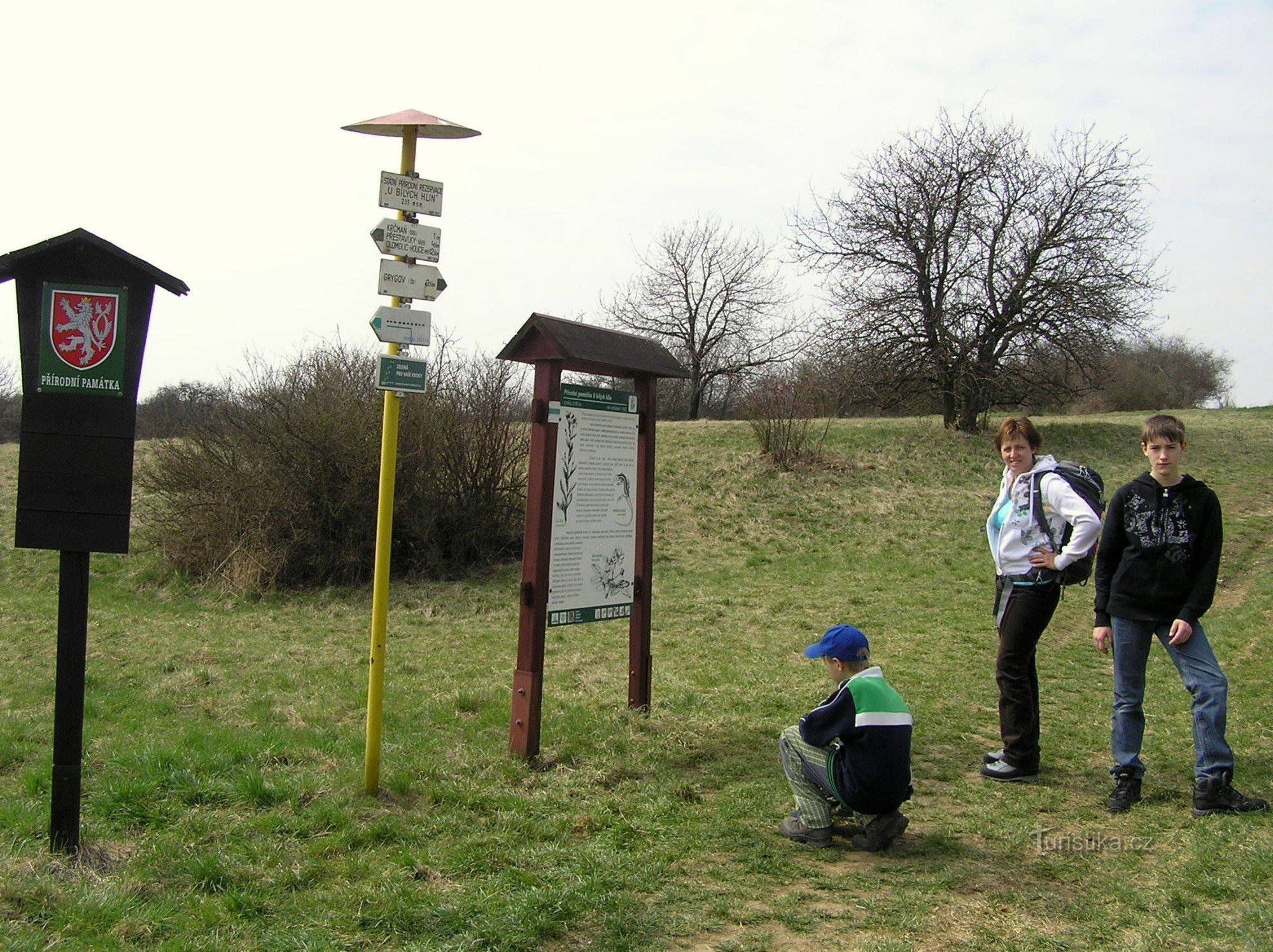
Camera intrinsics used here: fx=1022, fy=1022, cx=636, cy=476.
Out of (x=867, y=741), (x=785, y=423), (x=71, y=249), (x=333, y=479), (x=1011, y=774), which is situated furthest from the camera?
(x=785, y=423)

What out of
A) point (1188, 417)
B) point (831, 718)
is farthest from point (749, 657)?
point (1188, 417)

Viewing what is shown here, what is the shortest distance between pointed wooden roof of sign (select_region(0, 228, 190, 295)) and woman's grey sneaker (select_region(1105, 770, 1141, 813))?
5.24 m

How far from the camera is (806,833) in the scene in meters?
4.86

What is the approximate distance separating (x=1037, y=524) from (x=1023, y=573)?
301mm

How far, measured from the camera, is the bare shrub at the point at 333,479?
15461mm

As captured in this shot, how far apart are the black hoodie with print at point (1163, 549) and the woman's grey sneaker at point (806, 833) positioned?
2001mm

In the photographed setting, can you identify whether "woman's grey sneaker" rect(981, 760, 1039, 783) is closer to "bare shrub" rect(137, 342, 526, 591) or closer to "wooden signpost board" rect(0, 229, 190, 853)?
"wooden signpost board" rect(0, 229, 190, 853)

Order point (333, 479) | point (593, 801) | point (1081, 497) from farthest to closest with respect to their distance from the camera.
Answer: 1. point (333, 479)
2. point (1081, 497)
3. point (593, 801)

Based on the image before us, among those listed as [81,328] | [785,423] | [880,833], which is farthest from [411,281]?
[785,423]

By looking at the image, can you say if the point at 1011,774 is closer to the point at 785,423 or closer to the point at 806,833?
the point at 806,833

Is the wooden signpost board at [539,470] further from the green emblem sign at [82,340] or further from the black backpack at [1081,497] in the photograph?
the black backpack at [1081,497]

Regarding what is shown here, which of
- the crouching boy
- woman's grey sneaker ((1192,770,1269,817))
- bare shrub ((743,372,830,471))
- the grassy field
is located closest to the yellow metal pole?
the grassy field

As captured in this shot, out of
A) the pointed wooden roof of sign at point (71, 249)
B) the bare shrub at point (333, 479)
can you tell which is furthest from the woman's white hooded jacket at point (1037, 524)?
the bare shrub at point (333, 479)

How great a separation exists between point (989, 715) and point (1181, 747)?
4.77 ft
